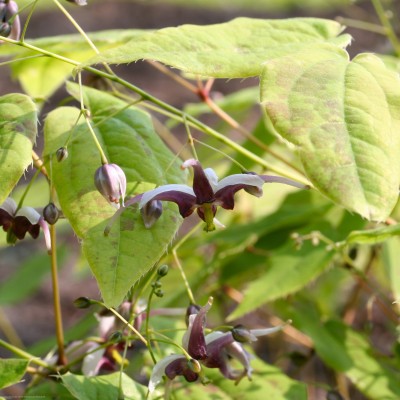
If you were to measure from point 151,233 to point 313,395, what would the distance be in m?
2.00

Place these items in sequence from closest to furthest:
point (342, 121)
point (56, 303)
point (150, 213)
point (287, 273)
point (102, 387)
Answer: point (342, 121), point (150, 213), point (102, 387), point (56, 303), point (287, 273)

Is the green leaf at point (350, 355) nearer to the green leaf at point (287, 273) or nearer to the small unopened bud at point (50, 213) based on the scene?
the green leaf at point (287, 273)

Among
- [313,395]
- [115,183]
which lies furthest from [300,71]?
[313,395]

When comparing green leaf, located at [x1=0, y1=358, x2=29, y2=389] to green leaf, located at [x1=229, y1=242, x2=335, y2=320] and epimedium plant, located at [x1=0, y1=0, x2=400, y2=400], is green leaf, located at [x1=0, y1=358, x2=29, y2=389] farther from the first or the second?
green leaf, located at [x1=229, y1=242, x2=335, y2=320]

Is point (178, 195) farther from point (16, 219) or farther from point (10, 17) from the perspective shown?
point (10, 17)

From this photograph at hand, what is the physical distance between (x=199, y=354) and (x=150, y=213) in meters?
0.22

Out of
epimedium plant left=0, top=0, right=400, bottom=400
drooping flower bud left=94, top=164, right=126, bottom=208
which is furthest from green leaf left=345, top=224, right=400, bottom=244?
drooping flower bud left=94, top=164, right=126, bottom=208

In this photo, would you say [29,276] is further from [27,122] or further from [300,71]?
[300,71]

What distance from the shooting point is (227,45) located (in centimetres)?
119

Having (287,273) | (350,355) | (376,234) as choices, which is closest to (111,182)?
(376,234)

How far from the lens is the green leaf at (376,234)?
117 centimetres

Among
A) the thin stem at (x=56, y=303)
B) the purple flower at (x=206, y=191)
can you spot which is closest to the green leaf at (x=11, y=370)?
the thin stem at (x=56, y=303)

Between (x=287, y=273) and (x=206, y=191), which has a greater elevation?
(x=206, y=191)

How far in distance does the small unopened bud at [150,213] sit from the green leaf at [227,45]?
0.19 metres
